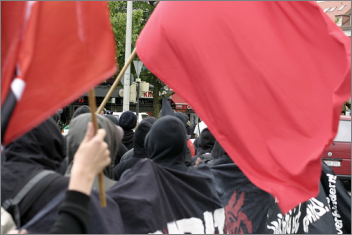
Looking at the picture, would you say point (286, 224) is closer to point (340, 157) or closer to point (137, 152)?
point (137, 152)

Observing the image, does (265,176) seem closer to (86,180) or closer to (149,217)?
(149,217)

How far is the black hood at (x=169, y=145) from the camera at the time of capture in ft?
10.3

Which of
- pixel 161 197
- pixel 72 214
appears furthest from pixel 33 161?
pixel 161 197

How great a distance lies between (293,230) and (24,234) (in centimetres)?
246

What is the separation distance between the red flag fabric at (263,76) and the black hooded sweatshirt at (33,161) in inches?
43.4

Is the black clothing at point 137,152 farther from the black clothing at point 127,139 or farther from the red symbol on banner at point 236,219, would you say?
the black clothing at point 127,139

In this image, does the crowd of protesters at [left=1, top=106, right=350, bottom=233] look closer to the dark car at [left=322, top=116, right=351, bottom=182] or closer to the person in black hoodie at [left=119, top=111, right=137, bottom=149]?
the person in black hoodie at [left=119, top=111, right=137, bottom=149]

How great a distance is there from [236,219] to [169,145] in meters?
0.90

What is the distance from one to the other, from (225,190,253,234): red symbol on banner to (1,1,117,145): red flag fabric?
79.3 inches

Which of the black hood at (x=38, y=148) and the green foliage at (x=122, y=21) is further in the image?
the green foliage at (x=122, y=21)

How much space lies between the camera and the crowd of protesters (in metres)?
1.74

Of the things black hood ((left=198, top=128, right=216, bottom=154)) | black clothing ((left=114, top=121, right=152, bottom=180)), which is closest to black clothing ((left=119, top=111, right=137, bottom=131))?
black hood ((left=198, top=128, right=216, bottom=154))

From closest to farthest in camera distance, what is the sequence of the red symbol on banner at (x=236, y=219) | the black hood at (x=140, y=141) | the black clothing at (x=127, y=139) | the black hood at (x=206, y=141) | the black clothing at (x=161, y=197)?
the black clothing at (x=161, y=197)
the red symbol on banner at (x=236, y=219)
the black hood at (x=140, y=141)
the black hood at (x=206, y=141)
the black clothing at (x=127, y=139)

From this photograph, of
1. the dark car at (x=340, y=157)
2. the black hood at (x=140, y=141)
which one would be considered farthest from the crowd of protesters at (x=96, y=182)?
the dark car at (x=340, y=157)
